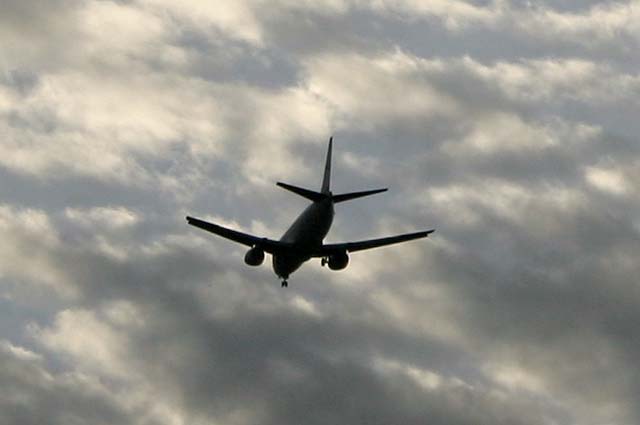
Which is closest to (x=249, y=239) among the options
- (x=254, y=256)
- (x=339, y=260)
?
(x=254, y=256)

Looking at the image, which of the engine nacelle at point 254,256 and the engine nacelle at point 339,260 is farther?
the engine nacelle at point 254,256

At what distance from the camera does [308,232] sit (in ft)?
467

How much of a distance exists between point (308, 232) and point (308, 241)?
1.02 m

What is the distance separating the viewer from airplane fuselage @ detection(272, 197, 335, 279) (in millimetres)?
141500

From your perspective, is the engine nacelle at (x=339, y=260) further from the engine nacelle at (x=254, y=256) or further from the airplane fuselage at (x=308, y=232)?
the engine nacelle at (x=254, y=256)

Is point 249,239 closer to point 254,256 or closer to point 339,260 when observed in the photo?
point 254,256

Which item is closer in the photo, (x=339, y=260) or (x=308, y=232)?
(x=308, y=232)

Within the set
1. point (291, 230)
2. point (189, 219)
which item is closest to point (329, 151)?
point (291, 230)

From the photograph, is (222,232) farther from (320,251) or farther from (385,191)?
(385,191)

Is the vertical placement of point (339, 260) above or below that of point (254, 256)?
below

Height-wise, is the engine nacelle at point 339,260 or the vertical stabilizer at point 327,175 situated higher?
the vertical stabilizer at point 327,175

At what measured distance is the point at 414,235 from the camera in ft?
463

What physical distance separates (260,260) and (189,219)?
12.7 m

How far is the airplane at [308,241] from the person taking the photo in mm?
141375
